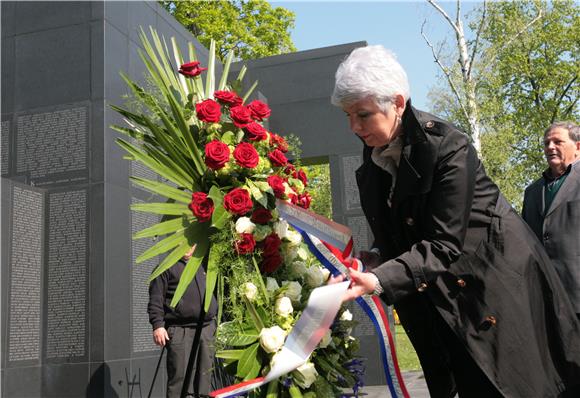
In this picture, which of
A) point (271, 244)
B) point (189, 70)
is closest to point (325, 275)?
point (271, 244)

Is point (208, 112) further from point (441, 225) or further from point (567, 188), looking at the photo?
point (567, 188)

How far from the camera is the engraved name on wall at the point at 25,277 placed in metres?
6.50

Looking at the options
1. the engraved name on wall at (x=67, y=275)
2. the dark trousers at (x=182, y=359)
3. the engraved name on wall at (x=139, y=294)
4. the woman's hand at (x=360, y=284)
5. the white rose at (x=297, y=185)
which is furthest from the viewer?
the engraved name on wall at (x=139, y=294)

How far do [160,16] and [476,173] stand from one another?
7736 millimetres

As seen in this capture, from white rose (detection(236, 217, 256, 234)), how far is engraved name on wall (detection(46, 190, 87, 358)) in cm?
456

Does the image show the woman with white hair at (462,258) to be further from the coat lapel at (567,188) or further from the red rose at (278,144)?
the coat lapel at (567,188)

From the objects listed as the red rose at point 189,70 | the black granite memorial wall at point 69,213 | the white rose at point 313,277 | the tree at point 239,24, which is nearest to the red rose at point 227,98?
the red rose at point 189,70

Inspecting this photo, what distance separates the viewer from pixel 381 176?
2.55 meters

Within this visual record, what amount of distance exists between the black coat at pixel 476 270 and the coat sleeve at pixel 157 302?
3.67 metres

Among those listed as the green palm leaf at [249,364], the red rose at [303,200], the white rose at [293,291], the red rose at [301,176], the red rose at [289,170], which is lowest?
the green palm leaf at [249,364]

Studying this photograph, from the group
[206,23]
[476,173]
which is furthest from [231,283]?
[206,23]

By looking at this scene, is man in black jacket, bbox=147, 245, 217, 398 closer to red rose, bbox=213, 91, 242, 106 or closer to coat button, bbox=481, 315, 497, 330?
red rose, bbox=213, 91, 242, 106

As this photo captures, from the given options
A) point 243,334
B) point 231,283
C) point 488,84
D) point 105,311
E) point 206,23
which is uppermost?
point 206,23

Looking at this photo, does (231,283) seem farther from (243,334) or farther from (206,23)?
(206,23)
